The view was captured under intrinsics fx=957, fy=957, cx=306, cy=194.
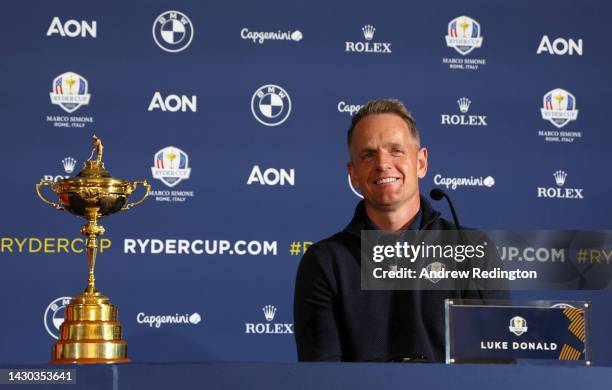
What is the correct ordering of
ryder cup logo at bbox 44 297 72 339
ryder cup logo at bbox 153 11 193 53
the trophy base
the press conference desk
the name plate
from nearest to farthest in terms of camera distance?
the press conference desk, the name plate, the trophy base, ryder cup logo at bbox 44 297 72 339, ryder cup logo at bbox 153 11 193 53

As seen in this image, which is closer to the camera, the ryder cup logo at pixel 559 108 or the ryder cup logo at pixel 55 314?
the ryder cup logo at pixel 55 314

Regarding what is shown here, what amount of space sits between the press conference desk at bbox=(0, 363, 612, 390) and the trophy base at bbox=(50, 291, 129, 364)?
71 cm

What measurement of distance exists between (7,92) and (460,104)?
2.01m

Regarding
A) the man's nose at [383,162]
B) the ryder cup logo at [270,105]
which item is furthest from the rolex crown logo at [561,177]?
the man's nose at [383,162]

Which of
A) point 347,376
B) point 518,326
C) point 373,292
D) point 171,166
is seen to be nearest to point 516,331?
point 518,326

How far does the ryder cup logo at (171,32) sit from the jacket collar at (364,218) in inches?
77.1

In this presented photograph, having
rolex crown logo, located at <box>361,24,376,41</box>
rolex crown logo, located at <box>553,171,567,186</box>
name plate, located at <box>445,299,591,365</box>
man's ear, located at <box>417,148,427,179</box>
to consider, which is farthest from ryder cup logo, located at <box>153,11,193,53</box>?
name plate, located at <box>445,299,591,365</box>

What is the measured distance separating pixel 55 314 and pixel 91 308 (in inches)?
70.9

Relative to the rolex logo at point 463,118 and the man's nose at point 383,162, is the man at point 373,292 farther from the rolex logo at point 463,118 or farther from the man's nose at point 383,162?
the rolex logo at point 463,118

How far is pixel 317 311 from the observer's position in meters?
2.29

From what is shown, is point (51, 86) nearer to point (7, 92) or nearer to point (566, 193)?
point (7, 92)

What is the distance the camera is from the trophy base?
89.3 inches

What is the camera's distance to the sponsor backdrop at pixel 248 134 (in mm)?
4121

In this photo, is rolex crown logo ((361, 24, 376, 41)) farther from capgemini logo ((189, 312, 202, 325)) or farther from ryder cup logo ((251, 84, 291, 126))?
capgemini logo ((189, 312, 202, 325))
